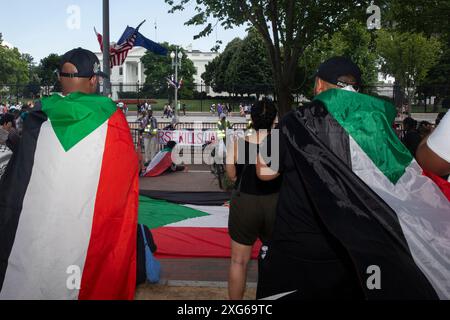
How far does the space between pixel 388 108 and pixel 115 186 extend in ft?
6.06

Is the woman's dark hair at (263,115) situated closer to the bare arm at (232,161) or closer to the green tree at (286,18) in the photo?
the bare arm at (232,161)

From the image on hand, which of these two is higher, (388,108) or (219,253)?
(388,108)

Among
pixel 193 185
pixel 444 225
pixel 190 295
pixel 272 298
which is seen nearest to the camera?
pixel 444 225

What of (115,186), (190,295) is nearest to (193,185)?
(190,295)

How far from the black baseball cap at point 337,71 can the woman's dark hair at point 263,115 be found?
125 cm

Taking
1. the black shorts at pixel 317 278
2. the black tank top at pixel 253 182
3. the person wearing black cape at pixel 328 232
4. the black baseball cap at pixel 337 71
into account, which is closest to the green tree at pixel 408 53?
the black tank top at pixel 253 182

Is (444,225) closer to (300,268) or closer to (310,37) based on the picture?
(300,268)

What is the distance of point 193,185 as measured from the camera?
1209 centimetres

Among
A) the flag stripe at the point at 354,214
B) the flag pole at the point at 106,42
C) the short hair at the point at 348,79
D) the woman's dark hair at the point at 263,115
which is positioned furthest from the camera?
the flag pole at the point at 106,42

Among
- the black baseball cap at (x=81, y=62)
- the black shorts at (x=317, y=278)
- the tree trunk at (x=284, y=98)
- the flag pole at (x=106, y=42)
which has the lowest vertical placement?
the black shorts at (x=317, y=278)

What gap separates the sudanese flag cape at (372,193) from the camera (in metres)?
2.44

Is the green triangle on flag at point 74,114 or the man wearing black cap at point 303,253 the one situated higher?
the green triangle on flag at point 74,114

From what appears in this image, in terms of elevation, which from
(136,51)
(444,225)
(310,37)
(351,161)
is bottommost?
(444,225)

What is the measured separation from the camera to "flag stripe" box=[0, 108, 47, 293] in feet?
10.7
